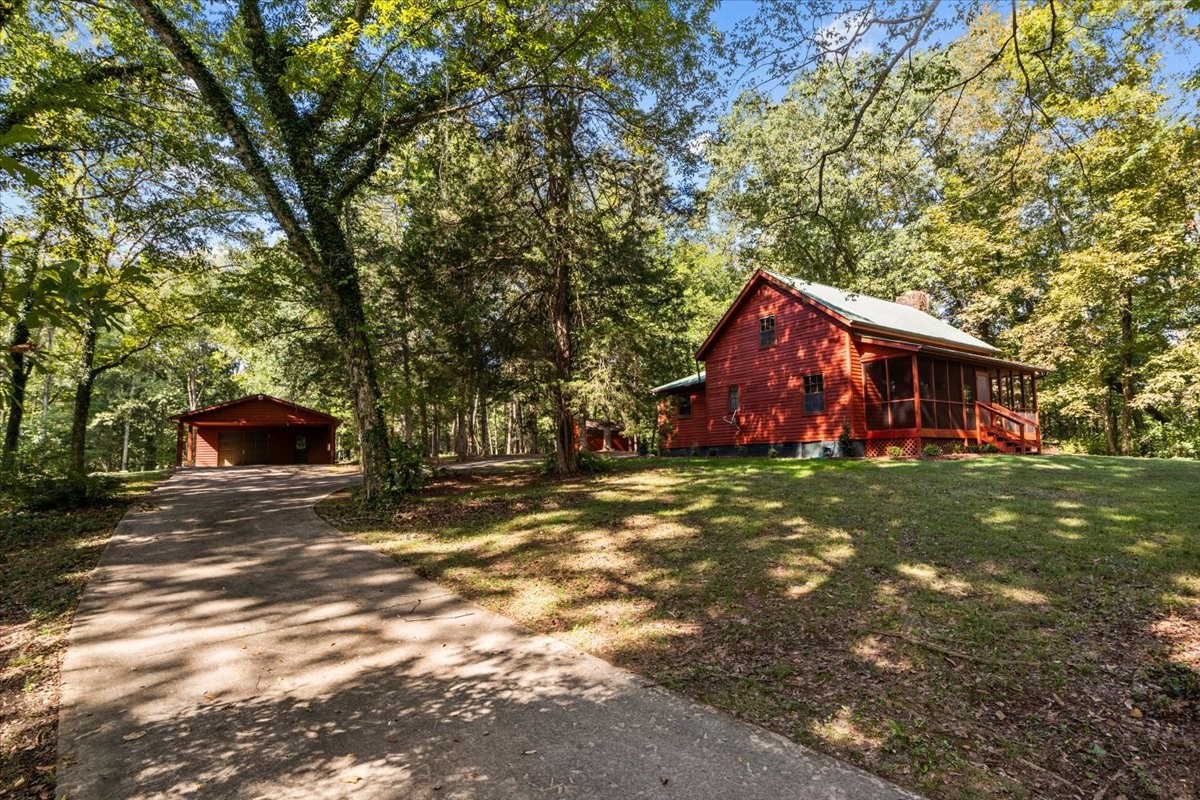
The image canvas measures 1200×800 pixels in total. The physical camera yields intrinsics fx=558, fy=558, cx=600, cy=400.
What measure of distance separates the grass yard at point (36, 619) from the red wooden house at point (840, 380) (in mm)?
15926

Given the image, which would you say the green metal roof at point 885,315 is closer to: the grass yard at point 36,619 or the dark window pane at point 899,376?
the dark window pane at point 899,376

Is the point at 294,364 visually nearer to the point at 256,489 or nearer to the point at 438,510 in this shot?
the point at 256,489

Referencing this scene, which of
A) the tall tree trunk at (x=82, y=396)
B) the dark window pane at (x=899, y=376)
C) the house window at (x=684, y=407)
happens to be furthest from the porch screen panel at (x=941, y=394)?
the tall tree trunk at (x=82, y=396)

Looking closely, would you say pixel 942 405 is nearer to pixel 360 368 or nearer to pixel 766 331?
pixel 766 331

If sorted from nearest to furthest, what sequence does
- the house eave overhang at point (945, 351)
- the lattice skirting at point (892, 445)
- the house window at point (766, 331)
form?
the house eave overhang at point (945, 351)
the lattice skirting at point (892, 445)
the house window at point (766, 331)

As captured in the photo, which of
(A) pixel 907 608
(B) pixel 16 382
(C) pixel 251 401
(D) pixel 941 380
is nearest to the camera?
(B) pixel 16 382

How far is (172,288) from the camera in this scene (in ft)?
45.2

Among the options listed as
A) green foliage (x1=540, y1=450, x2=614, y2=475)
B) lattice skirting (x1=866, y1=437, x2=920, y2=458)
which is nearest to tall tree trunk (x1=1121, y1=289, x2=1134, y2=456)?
lattice skirting (x1=866, y1=437, x2=920, y2=458)

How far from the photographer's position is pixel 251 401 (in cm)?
2662

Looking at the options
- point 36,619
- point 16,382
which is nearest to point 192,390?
point 36,619

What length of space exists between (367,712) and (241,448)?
97.1 ft

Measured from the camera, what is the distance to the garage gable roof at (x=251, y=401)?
A: 2590 cm

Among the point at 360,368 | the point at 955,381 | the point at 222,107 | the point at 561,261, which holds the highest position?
the point at 222,107

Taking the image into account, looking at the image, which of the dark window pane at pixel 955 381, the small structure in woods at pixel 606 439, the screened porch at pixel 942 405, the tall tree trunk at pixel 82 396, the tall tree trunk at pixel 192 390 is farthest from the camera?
the tall tree trunk at pixel 192 390
